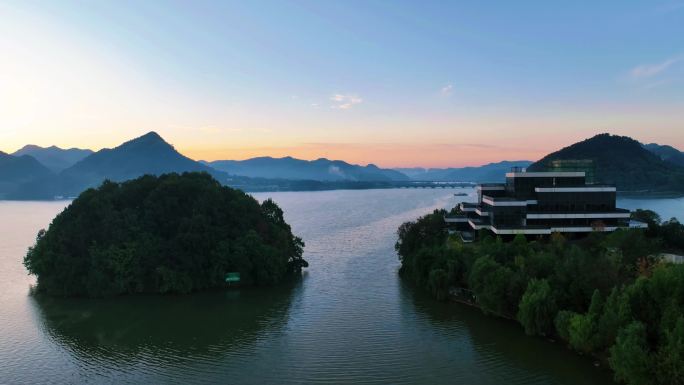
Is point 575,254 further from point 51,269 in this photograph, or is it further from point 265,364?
point 51,269

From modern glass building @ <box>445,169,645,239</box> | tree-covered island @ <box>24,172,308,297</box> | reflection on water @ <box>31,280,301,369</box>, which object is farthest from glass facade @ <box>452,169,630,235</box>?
tree-covered island @ <box>24,172,308,297</box>

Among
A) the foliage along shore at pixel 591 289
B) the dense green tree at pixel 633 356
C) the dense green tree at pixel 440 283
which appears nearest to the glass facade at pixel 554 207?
the foliage along shore at pixel 591 289

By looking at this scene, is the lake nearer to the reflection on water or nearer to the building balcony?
the reflection on water

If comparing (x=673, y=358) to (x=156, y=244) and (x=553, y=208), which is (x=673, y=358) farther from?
(x=156, y=244)

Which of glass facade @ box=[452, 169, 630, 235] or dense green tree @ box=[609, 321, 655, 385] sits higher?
glass facade @ box=[452, 169, 630, 235]

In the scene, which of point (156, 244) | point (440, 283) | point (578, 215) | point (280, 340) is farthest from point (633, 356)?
point (156, 244)

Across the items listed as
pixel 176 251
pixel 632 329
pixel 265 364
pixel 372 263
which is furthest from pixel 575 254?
pixel 176 251
